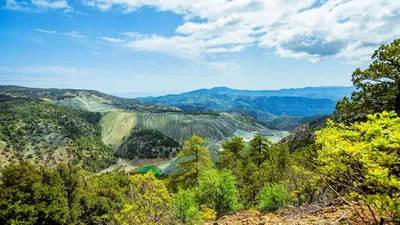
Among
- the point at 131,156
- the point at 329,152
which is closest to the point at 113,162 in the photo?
the point at 131,156

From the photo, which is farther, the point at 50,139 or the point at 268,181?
the point at 50,139

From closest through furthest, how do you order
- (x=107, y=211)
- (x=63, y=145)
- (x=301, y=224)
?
(x=301, y=224) → (x=107, y=211) → (x=63, y=145)

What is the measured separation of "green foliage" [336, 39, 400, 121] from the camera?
55.0ft

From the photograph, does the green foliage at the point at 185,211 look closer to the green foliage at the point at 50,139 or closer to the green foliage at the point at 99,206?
the green foliage at the point at 99,206

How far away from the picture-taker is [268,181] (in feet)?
97.2

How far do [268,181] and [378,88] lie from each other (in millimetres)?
16944

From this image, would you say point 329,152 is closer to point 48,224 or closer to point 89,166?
point 48,224

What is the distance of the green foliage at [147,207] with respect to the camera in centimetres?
1477

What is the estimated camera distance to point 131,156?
174625 mm

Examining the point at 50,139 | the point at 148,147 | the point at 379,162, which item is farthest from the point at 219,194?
the point at 50,139

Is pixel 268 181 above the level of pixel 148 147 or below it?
above

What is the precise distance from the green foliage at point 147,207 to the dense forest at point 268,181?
71 mm

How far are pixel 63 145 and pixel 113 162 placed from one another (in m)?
38.2

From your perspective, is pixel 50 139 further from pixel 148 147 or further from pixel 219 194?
pixel 219 194
